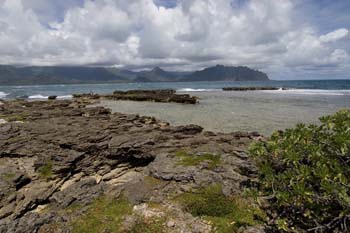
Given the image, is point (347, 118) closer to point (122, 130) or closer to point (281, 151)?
point (281, 151)

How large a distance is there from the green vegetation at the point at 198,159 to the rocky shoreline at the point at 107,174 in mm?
33

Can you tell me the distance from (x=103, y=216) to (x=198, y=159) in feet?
12.9

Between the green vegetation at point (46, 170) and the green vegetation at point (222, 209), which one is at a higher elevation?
the green vegetation at point (222, 209)

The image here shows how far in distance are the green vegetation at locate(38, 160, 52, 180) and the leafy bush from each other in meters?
7.38

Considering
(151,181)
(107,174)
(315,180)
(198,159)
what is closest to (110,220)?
(151,181)

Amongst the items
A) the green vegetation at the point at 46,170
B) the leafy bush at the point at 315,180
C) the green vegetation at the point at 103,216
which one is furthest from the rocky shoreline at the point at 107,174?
the leafy bush at the point at 315,180

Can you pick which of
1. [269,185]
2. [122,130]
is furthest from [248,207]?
[122,130]

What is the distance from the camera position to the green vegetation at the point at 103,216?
6.49m

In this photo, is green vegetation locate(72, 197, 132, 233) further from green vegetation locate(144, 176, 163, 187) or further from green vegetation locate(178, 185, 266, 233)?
green vegetation locate(178, 185, 266, 233)

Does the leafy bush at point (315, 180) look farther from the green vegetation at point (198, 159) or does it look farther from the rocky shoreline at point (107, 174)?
the green vegetation at point (198, 159)

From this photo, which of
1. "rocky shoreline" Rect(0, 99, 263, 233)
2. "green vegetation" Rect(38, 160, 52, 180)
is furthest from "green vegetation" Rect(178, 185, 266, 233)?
"green vegetation" Rect(38, 160, 52, 180)

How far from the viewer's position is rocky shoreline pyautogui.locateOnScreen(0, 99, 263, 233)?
688 cm

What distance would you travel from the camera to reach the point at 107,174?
36.1 ft

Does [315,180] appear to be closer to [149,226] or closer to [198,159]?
[149,226]
